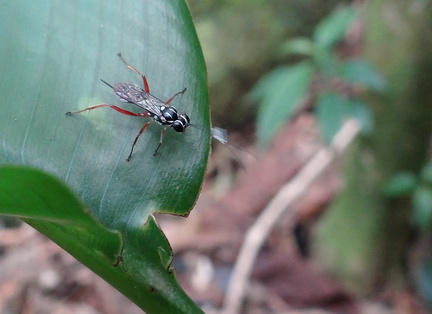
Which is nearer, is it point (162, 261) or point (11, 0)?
point (162, 261)

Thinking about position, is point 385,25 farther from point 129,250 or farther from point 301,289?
point 129,250

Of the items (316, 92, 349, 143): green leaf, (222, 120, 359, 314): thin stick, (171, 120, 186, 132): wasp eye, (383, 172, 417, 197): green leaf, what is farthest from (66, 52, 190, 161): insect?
(383, 172, 417, 197): green leaf

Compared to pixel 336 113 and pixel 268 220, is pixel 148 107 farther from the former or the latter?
pixel 268 220

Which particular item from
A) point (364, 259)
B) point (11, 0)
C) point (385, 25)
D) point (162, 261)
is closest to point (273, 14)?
point (385, 25)

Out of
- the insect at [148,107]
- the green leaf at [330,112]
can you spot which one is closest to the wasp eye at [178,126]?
the insect at [148,107]

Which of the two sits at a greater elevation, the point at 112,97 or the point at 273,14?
the point at 273,14

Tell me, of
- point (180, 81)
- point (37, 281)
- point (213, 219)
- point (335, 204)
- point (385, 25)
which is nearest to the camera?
point (180, 81)

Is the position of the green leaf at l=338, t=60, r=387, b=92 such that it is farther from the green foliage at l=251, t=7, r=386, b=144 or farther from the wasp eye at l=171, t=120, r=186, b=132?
the wasp eye at l=171, t=120, r=186, b=132
